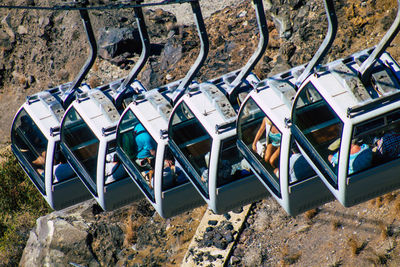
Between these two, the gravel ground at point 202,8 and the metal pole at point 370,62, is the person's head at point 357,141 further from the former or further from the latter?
the gravel ground at point 202,8

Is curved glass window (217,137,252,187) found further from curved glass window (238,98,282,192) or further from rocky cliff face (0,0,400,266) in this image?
rocky cliff face (0,0,400,266)

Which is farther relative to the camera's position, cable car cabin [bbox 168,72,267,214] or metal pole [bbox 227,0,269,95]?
metal pole [bbox 227,0,269,95]

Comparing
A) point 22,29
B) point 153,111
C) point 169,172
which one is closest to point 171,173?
point 169,172

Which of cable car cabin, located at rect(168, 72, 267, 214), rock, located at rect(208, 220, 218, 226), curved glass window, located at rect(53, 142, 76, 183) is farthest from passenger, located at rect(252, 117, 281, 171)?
curved glass window, located at rect(53, 142, 76, 183)

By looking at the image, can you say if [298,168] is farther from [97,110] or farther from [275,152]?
[97,110]

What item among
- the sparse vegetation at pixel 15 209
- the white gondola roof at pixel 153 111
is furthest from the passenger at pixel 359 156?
the sparse vegetation at pixel 15 209
